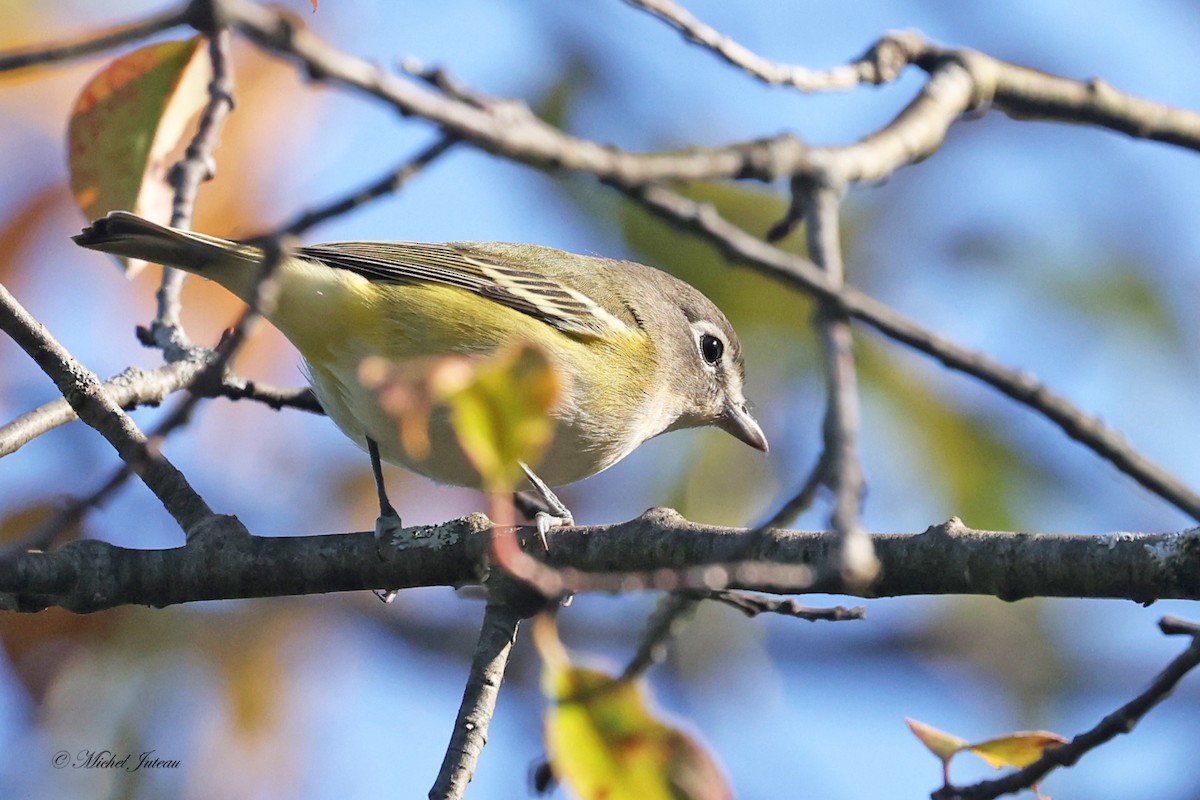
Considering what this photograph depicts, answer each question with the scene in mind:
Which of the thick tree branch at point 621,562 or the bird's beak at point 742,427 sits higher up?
the bird's beak at point 742,427

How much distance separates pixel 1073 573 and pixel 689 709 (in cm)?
451

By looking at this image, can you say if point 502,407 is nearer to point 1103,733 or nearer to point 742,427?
point 1103,733

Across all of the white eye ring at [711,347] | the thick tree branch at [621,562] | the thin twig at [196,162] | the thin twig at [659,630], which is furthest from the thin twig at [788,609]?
the white eye ring at [711,347]

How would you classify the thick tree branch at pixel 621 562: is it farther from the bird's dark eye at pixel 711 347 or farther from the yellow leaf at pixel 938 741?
the bird's dark eye at pixel 711 347

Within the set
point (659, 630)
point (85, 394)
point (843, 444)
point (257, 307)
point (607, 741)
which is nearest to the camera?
point (257, 307)

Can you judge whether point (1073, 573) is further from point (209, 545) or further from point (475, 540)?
point (209, 545)

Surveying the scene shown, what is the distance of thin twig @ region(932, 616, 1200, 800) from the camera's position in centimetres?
223

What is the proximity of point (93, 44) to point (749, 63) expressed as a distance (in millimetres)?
1405

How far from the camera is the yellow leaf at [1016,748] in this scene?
2.68m

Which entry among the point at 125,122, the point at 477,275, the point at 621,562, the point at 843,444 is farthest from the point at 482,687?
the point at 477,275

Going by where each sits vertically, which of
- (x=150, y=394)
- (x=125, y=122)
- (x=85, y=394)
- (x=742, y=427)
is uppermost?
(x=742, y=427)

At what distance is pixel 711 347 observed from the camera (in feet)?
19.5

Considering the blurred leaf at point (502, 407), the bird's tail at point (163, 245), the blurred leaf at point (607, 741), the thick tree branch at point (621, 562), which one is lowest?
the blurred leaf at point (607, 741)

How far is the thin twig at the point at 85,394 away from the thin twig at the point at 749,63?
5.40 feet
